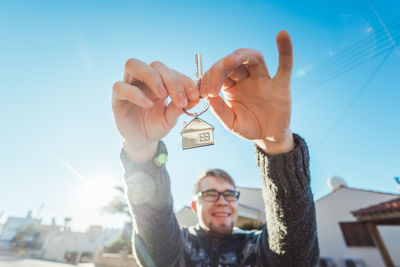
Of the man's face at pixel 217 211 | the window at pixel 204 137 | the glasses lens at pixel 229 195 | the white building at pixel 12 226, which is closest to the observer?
the window at pixel 204 137

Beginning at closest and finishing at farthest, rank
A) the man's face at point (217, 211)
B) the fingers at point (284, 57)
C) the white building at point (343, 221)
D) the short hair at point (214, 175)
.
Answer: the fingers at point (284, 57)
the man's face at point (217, 211)
the short hair at point (214, 175)
the white building at point (343, 221)

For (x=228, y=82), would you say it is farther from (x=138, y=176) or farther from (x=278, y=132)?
(x=138, y=176)

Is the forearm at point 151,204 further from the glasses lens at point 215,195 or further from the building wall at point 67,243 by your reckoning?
the building wall at point 67,243

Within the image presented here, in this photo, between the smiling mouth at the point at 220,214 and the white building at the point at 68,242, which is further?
the white building at the point at 68,242

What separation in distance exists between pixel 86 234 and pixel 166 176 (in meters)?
56.8

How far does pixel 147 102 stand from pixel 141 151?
2.15 ft

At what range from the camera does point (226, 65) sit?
1331 millimetres

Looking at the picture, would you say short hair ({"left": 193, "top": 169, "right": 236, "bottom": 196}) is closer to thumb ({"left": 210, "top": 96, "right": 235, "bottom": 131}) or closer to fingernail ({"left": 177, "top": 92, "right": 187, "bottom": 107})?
thumb ({"left": 210, "top": 96, "right": 235, "bottom": 131})

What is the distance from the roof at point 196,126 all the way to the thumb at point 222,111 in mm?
144

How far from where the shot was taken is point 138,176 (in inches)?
72.6

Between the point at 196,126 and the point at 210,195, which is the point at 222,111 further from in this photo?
the point at 210,195

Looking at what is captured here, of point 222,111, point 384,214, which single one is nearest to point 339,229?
point 384,214

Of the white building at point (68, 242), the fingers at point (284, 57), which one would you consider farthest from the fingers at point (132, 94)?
the white building at point (68, 242)

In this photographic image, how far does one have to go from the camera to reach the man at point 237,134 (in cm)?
139
